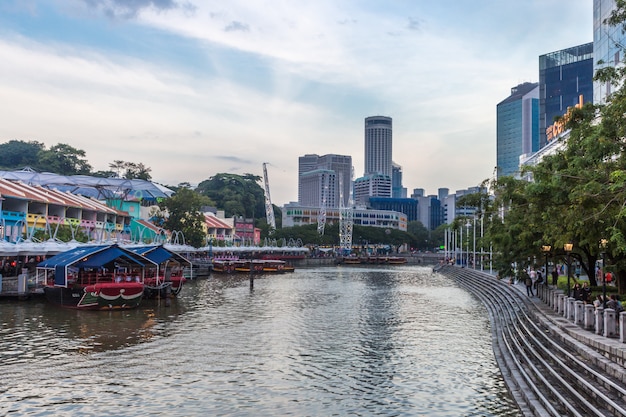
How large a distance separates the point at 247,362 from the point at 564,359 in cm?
1213

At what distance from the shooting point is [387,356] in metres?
25.2

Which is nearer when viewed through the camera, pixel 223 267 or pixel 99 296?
pixel 99 296

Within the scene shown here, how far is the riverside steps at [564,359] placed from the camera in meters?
14.4

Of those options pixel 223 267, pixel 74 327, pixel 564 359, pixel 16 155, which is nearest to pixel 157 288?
pixel 74 327

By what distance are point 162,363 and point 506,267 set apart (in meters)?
29.6

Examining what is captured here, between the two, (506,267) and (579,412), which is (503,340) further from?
(506,267)

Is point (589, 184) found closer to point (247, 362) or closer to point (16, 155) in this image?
point (247, 362)

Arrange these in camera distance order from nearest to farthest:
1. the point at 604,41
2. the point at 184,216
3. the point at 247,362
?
the point at 247,362 < the point at 604,41 < the point at 184,216

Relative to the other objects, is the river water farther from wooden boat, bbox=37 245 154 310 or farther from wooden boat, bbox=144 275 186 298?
wooden boat, bbox=144 275 186 298

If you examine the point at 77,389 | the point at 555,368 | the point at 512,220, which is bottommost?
the point at 77,389

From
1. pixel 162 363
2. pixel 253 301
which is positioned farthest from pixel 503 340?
pixel 253 301

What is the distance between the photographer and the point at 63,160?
5394 inches

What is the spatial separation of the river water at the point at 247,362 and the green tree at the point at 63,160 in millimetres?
102073

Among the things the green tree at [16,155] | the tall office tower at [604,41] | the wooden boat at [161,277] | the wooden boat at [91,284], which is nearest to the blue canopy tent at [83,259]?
the wooden boat at [91,284]
